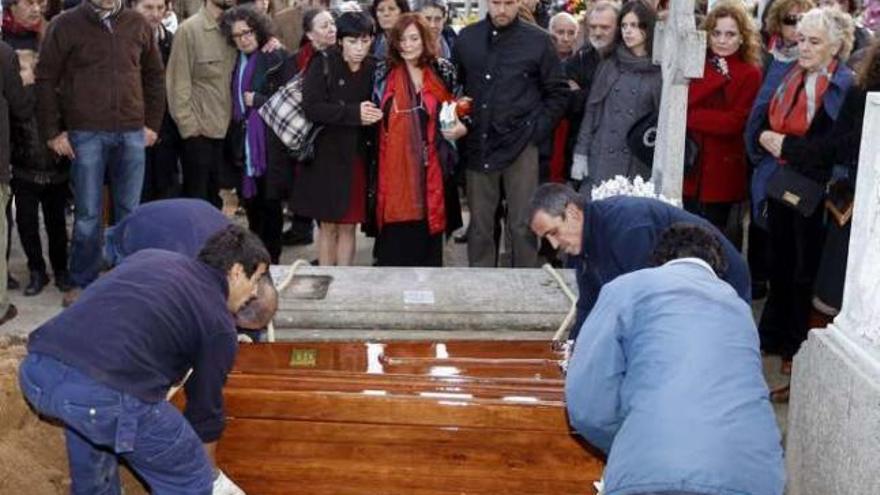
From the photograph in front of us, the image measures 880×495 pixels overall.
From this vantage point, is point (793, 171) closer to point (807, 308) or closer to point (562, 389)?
point (807, 308)

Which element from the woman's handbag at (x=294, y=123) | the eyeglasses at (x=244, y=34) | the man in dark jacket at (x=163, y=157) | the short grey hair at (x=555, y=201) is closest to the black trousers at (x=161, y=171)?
the man in dark jacket at (x=163, y=157)

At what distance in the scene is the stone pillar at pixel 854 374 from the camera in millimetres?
3766

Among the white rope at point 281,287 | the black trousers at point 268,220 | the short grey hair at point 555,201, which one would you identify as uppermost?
the short grey hair at point 555,201

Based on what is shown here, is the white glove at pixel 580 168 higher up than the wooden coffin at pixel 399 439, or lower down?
higher up

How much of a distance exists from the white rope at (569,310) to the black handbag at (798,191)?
3.49 ft

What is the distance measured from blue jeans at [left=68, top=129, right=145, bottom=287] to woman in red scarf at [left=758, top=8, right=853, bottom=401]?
3.33 metres

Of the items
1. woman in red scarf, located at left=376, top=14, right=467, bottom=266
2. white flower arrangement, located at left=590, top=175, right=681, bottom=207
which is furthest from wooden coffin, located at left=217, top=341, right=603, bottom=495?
woman in red scarf, located at left=376, top=14, right=467, bottom=266

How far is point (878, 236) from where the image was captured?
3887mm

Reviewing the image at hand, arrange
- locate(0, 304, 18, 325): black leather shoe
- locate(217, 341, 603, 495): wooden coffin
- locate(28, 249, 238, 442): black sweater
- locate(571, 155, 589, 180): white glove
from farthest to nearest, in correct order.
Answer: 1. locate(571, 155, 589, 180): white glove
2. locate(0, 304, 18, 325): black leather shoe
3. locate(217, 341, 603, 495): wooden coffin
4. locate(28, 249, 238, 442): black sweater

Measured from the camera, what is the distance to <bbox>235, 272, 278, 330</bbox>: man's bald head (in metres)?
4.89

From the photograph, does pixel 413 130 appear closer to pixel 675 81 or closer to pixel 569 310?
pixel 675 81

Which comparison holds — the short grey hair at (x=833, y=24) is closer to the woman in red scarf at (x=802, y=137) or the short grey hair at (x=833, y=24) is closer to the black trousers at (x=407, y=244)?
the woman in red scarf at (x=802, y=137)

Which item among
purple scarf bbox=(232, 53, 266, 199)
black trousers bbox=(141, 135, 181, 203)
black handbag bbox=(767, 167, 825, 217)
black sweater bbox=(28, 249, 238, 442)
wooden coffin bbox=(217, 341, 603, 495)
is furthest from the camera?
black trousers bbox=(141, 135, 181, 203)

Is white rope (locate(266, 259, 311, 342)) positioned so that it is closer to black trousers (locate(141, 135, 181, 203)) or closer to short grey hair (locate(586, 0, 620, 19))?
black trousers (locate(141, 135, 181, 203))
